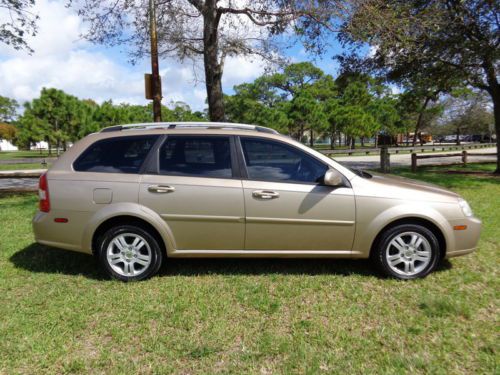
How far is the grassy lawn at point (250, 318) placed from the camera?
260 cm

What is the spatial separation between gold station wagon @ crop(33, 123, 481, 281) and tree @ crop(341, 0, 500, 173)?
215 inches

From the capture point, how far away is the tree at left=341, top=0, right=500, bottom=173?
315 inches

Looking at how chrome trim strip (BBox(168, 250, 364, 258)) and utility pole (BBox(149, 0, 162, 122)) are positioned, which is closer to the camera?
chrome trim strip (BBox(168, 250, 364, 258))

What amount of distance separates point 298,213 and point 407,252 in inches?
50.4

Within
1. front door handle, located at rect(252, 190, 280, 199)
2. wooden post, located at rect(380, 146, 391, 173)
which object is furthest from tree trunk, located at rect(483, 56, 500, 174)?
front door handle, located at rect(252, 190, 280, 199)

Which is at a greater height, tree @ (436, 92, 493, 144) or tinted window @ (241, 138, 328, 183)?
tree @ (436, 92, 493, 144)

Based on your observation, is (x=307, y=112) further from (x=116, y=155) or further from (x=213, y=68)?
(x=116, y=155)

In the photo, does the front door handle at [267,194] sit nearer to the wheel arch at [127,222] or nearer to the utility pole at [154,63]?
the wheel arch at [127,222]

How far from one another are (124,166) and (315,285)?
2469mm

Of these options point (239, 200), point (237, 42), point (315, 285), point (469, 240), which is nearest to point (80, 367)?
point (239, 200)

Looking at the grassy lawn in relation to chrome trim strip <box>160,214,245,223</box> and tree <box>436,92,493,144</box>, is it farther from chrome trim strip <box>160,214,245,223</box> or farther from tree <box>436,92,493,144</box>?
tree <box>436,92,493,144</box>

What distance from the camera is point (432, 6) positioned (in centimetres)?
944

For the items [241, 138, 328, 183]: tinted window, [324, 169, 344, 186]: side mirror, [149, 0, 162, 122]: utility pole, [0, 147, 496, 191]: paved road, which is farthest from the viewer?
[0, 147, 496, 191]: paved road

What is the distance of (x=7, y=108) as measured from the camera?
79062 mm
